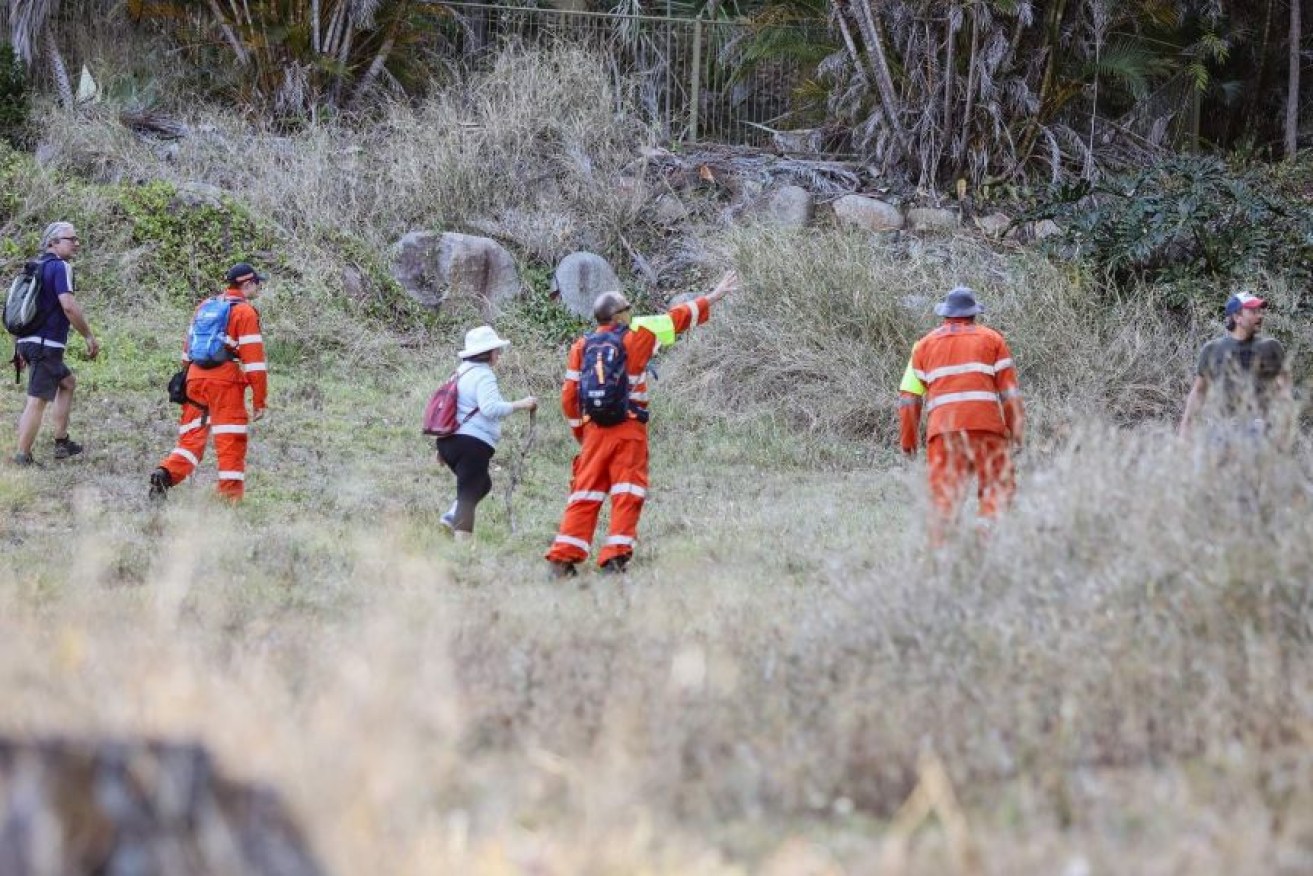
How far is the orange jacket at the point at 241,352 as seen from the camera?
35.3 feet

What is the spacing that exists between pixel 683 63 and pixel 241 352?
1224cm

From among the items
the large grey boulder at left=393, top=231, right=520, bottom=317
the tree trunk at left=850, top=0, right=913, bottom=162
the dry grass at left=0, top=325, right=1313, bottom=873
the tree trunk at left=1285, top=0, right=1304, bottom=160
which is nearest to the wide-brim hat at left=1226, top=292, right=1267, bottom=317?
the dry grass at left=0, top=325, right=1313, bottom=873

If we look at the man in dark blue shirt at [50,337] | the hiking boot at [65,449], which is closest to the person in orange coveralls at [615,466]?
the man in dark blue shirt at [50,337]

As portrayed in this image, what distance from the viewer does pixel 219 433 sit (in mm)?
10844

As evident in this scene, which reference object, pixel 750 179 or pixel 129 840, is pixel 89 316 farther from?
pixel 129 840

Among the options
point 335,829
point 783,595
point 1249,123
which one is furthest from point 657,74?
point 335,829

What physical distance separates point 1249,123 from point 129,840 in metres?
22.6

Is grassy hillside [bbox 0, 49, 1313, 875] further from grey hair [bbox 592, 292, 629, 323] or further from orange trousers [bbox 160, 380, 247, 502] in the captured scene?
grey hair [bbox 592, 292, 629, 323]

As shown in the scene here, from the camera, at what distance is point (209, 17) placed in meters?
20.6

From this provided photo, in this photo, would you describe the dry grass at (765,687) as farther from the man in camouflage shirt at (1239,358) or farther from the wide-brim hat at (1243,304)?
the wide-brim hat at (1243,304)

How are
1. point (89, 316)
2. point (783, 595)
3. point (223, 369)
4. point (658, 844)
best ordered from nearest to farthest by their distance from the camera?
point (658, 844), point (783, 595), point (223, 369), point (89, 316)

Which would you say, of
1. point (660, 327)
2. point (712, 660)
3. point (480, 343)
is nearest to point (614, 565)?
point (660, 327)

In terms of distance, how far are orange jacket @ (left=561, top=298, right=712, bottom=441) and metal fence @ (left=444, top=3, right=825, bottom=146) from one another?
38.4ft

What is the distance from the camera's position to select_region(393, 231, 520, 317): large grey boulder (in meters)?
17.9
